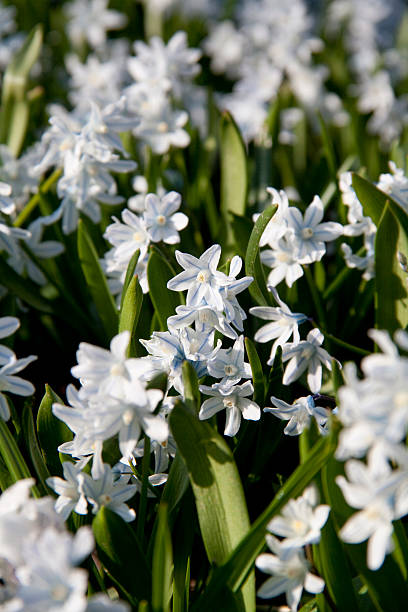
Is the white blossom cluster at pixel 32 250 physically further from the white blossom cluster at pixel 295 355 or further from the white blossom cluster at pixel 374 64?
the white blossom cluster at pixel 374 64

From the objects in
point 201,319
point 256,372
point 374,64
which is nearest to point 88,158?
point 201,319

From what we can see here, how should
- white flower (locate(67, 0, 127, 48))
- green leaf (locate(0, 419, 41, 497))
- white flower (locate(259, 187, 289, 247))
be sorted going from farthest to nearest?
white flower (locate(67, 0, 127, 48))
white flower (locate(259, 187, 289, 247))
green leaf (locate(0, 419, 41, 497))

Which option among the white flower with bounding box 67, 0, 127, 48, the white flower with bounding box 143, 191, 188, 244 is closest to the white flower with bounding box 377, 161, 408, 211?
the white flower with bounding box 143, 191, 188, 244

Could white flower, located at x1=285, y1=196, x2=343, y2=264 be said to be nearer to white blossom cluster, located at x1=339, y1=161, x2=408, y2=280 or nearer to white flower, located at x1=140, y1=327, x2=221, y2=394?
white blossom cluster, located at x1=339, y1=161, x2=408, y2=280

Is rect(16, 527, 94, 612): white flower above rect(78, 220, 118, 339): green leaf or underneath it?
above

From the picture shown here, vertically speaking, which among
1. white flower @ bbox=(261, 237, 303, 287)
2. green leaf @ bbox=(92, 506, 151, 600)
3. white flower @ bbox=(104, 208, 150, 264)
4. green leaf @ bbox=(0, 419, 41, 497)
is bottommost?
green leaf @ bbox=(92, 506, 151, 600)

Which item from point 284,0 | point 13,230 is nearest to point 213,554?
point 13,230

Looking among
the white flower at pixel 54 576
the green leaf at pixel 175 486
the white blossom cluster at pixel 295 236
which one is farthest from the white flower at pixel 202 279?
the white flower at pixel 54 576
